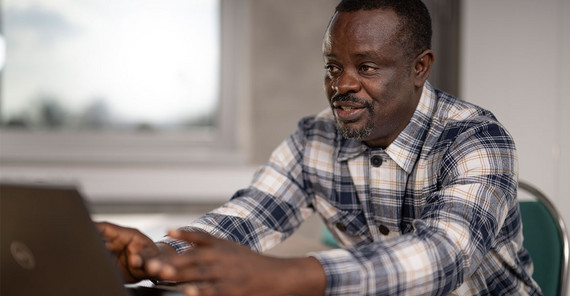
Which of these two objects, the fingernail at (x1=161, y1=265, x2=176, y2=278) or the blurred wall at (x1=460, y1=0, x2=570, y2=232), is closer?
the fingernail at (x1=161, y1=265, x2=176, y2=278)

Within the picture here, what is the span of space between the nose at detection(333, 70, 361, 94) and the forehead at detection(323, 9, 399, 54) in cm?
5

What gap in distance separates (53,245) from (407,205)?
0.80 metres

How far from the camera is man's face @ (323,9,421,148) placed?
42.8 inches

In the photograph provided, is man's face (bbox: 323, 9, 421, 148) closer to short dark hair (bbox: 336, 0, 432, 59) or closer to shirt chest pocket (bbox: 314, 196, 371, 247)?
short dark hair (bbox: 336, 0, 432, 59)

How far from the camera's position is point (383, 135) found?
1179mm

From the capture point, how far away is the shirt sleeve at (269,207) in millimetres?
1142

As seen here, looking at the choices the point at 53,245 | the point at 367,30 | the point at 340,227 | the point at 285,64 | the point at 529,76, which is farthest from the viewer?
the point at 285,64

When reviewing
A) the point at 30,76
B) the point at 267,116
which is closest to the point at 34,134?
the point at 30,76

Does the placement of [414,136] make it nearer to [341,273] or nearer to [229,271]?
[341,273]

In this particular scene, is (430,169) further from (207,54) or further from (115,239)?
(207,54)

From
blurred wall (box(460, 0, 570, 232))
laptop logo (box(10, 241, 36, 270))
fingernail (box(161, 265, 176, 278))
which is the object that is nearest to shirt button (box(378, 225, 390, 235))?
fingernail (box(161, 265, 176, 278))

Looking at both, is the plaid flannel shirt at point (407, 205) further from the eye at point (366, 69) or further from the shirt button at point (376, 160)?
the eye at point (366, 69)

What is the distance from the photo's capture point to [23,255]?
0.57 meters

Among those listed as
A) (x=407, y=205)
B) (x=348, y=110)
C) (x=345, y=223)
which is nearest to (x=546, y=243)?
(x=407, y=205)
